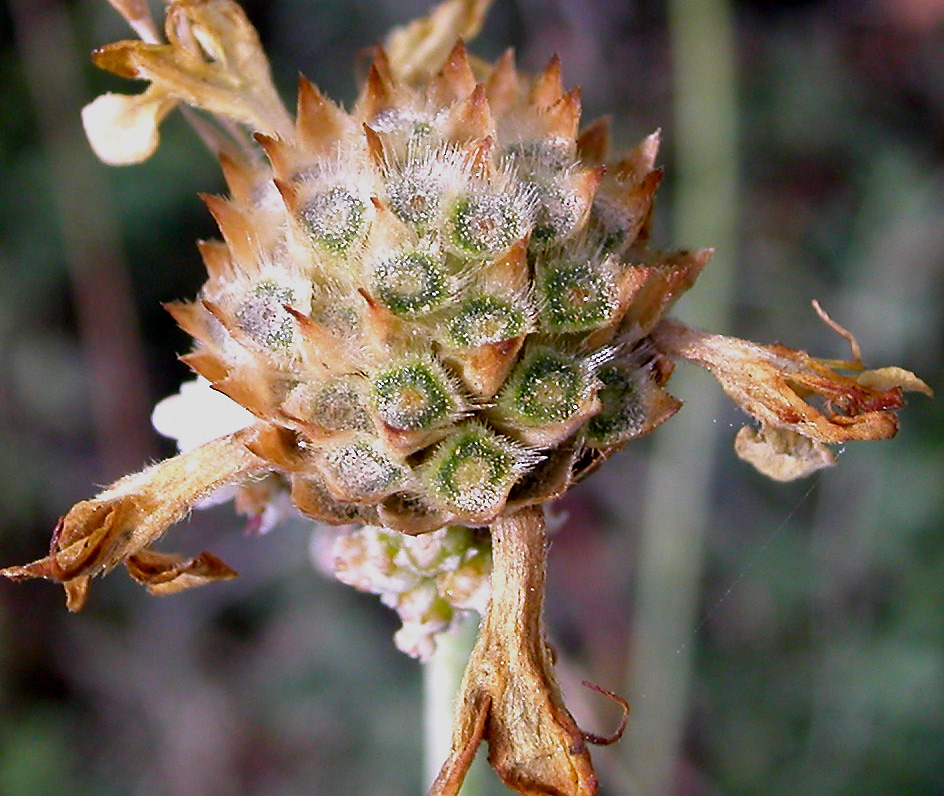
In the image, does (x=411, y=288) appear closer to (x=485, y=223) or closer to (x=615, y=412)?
(x=485, y=223)

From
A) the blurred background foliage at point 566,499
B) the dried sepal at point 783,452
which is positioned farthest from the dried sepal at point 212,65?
the blurred background foliage at point 566,499

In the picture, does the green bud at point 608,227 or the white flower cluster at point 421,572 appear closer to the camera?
the green bud at point 608,227

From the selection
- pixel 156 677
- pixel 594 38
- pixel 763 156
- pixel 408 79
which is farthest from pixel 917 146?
pixel 156 677

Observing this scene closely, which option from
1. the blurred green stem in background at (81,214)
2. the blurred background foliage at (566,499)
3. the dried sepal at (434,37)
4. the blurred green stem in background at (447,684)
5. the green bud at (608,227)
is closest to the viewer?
the green bud at (608,227)

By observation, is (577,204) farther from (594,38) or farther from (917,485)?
(594,38)

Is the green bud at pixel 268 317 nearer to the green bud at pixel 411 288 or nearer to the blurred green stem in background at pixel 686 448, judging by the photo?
the green bud at pixel 411 288

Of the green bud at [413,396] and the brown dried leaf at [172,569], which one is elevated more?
the green bud at [413,396]

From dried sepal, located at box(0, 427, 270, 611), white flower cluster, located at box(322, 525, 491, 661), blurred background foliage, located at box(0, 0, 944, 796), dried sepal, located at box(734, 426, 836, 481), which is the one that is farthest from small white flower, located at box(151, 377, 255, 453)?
blurred background foliage, located at box(0, 0, 944, 796)
